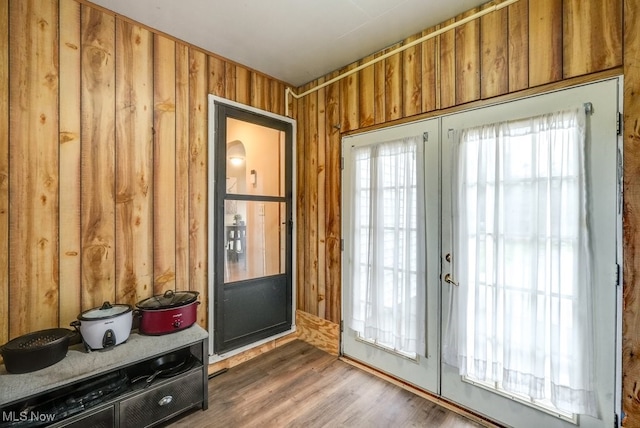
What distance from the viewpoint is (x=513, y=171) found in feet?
5.97

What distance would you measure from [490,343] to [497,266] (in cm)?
52

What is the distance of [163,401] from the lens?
6.17 ft

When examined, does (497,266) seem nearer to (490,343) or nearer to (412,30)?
(490,343)

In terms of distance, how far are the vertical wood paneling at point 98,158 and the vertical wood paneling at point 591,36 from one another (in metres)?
2.96

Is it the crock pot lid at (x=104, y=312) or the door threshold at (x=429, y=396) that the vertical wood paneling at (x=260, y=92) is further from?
the door threshold at (x=429, y=396)

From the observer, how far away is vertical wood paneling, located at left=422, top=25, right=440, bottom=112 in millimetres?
2213

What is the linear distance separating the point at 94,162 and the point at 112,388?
1463mm

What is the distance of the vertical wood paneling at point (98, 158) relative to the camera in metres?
2.00

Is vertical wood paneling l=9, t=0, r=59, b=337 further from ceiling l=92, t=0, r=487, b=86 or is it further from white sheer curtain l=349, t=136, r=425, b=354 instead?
white sheer curtain l=349, t=136, r=425, b=354

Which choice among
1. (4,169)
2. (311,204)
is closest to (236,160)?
(311,204)

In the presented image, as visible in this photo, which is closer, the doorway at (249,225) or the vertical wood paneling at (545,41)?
the vertical wood paneling at (545,41)

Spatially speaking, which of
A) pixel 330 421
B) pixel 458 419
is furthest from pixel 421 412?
pixel 330 421

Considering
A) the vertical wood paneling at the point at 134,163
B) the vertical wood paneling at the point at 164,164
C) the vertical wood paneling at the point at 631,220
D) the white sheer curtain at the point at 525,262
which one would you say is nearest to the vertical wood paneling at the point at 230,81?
the vertical wood paneling at the point at 164,164

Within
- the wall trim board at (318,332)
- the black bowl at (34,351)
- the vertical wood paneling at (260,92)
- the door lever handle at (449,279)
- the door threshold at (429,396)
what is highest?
the vertical wood paneling at (260,92)
